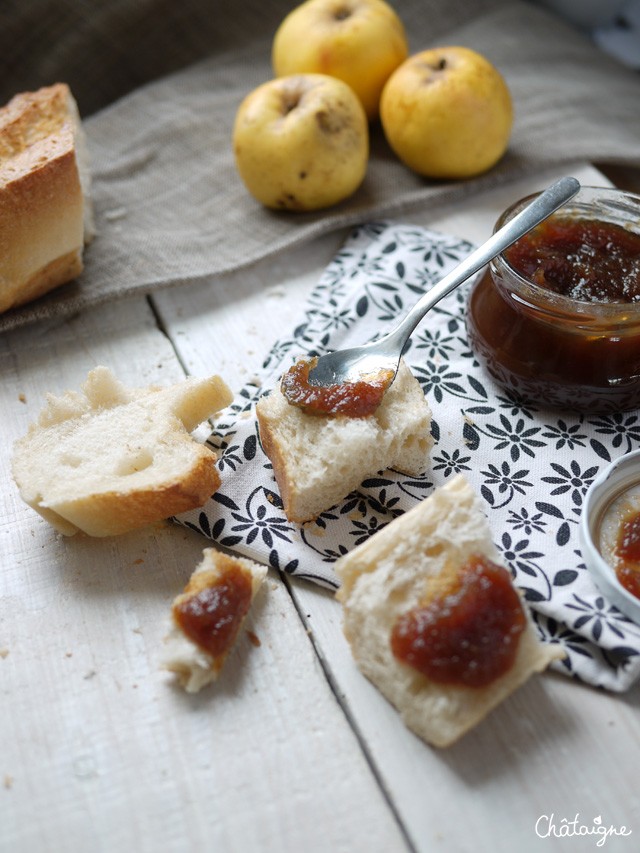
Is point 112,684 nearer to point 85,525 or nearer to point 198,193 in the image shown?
point 85,525

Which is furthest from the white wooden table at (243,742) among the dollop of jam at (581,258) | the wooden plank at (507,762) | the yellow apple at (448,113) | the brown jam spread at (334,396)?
the yellow apple at (448,113)

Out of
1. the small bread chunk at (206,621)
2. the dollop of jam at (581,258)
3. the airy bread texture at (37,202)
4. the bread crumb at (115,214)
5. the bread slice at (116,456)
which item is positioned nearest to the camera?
the small bread chunk at (206,621)

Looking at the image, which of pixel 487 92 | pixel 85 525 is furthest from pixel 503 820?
pixel 487 92

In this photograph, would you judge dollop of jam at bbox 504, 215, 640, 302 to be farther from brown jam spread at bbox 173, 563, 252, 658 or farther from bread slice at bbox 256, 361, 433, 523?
brown jam spread at bbox 173, 563, 252, 658

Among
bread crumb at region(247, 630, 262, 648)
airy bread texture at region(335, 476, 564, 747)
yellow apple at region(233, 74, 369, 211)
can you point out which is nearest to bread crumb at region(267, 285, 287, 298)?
yellow apple at region(233, 74, 369, 211)

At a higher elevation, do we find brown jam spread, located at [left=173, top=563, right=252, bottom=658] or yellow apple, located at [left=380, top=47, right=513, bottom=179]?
yellow apple, located at [left=380, top=47, right=513, bottom=179]

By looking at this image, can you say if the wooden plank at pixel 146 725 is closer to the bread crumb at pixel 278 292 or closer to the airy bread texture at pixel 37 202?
the airy bread texture at pixel 37 202
